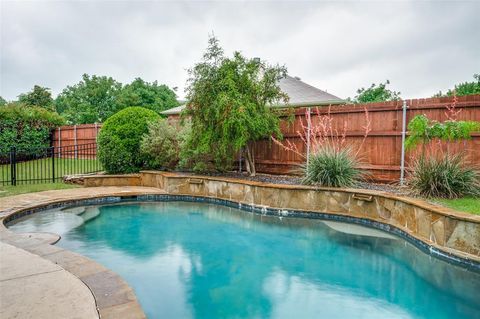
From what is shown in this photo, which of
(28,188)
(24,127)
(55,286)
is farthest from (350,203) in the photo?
(24,127)

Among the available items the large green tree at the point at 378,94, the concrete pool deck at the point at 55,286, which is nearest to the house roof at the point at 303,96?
the large green tree at the point at 378,94

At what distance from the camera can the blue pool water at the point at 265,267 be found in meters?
3.43

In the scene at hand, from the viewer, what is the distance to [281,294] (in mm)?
3699

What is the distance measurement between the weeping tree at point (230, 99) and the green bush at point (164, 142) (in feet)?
4.63

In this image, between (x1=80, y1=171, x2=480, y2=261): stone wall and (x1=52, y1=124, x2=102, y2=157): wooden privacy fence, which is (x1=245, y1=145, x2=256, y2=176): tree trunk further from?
(x1=52, y1=124, x2=102, y2=157): wooden privacy fence

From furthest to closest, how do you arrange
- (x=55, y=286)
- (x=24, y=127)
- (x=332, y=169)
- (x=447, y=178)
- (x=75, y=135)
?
(x=75, y=135) < (x=24, y=127) < (x=332, y=169) < (x=447, y=178) < (x=55, y=286)

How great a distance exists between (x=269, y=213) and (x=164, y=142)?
14.0 feet

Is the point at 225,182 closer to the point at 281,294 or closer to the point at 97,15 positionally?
the point at 281,294

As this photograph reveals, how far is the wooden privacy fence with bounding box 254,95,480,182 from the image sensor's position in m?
6.62

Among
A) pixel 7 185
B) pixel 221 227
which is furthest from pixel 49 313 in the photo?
pixel 7 185

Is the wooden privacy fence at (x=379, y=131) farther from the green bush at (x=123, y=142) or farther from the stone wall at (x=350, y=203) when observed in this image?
the green bush at (x=123, y=142)

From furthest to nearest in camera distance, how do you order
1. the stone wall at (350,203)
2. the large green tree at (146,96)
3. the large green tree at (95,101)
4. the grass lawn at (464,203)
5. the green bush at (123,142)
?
the large green tree at (95,101)
the large green tree at (146,96)
the green bush at (123,142)
the grass lawn at (464,203)
the stone wall at (350,203)

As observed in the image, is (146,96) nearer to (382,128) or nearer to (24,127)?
(24,127)

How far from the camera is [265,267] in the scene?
4508 millimetres
